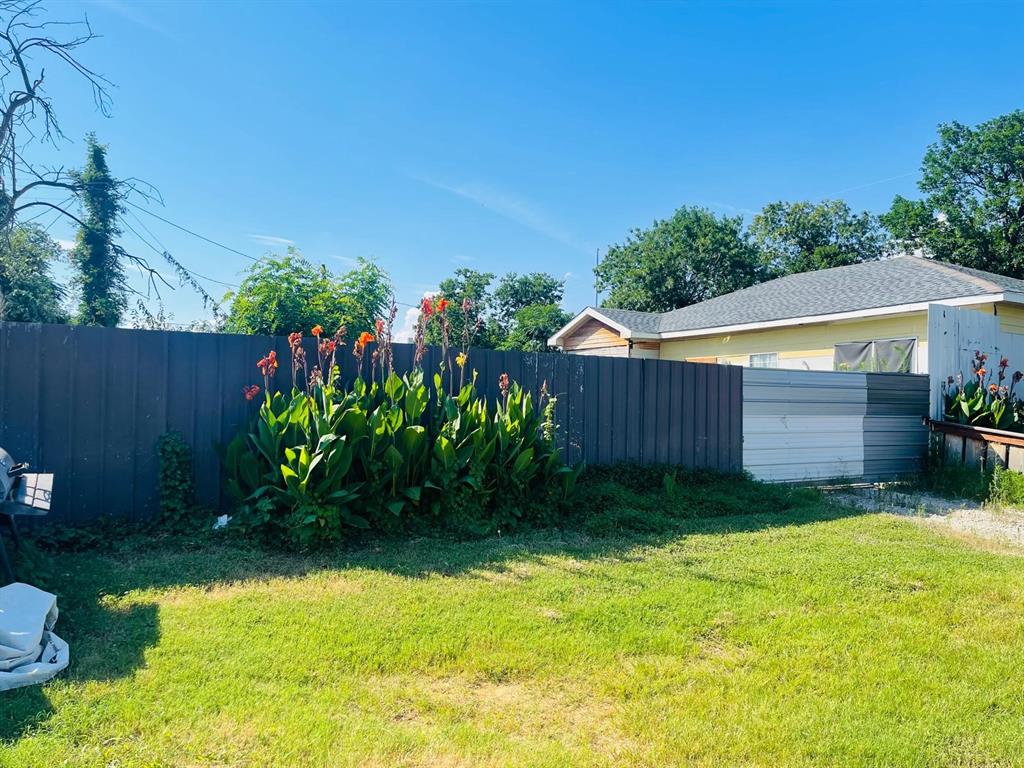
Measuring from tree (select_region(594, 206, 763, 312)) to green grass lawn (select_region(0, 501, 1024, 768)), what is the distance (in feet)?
76.8

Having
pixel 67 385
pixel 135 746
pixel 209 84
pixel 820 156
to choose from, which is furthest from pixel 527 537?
pixel 820 156

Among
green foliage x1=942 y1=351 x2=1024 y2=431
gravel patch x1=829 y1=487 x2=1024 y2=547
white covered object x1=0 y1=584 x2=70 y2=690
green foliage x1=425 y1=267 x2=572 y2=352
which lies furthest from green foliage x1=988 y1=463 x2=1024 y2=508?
green foliage x1=425 y1=267 x2=572 y2=352

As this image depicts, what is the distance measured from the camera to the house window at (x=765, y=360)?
12.3 metres

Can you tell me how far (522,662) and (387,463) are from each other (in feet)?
7.53

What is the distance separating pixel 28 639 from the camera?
2396mm

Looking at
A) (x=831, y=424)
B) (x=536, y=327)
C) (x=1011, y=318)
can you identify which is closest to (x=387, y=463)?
(x=831, y=424)

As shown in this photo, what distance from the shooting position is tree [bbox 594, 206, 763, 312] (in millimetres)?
26609

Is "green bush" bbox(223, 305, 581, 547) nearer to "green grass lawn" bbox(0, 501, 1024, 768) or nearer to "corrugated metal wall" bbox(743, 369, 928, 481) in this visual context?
"green grass lawn" bbox(0, 501, 1024, 768)

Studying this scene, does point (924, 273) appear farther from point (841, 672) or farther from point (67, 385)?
point (67, 385)

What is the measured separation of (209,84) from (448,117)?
180 inches

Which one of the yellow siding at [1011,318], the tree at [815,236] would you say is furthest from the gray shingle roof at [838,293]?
the tree at [815,236]

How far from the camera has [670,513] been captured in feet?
18.9

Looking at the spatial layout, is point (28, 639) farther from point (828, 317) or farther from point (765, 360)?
point (765, 360)

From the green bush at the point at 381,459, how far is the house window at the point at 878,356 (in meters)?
7.37
